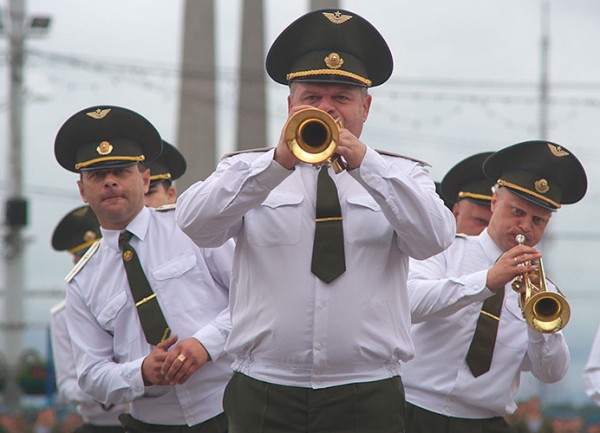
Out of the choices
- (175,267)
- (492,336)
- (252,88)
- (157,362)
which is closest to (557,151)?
(492,336)

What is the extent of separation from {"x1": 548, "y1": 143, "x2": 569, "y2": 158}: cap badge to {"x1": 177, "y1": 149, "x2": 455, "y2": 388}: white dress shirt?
2219 mm

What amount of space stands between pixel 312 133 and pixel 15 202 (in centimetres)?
1953

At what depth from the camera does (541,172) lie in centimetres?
816

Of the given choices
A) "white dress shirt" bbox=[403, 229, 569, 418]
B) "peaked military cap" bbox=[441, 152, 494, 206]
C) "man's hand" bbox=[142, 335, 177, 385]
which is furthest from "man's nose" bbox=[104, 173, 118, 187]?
"peaked military cap" bbox=[441, 152, 494, 206]

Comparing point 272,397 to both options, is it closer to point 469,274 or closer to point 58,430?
point 469,274

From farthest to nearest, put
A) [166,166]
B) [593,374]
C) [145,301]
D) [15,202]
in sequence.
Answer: [15,202] < [166,166] < [593,374] < [145,301]

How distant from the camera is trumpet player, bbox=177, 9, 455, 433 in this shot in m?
6.06

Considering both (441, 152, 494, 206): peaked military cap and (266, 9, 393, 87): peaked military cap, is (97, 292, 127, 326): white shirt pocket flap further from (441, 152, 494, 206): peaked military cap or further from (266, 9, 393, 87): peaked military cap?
(441, 152, 494, 206): peaked military cap

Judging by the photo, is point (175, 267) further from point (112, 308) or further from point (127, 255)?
point (112, 308)

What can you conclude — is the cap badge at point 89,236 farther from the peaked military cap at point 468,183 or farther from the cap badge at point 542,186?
the cap badge at point 542,186

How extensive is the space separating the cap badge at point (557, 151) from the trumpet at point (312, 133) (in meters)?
2.86

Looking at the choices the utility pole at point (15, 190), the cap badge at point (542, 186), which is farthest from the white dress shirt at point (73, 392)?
the utility pole at point (15, 190)

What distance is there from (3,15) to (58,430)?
33.9 ft

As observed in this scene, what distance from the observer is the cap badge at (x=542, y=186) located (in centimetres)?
805
